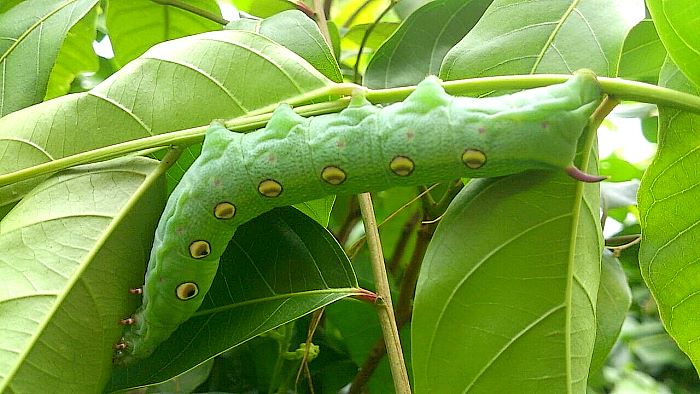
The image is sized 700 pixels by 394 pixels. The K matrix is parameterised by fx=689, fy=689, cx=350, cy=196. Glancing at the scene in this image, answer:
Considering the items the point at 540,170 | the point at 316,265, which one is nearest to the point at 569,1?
the point at 540,170

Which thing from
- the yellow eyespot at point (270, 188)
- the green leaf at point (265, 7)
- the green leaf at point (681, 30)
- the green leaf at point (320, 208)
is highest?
the green leaf at point (265, 7)

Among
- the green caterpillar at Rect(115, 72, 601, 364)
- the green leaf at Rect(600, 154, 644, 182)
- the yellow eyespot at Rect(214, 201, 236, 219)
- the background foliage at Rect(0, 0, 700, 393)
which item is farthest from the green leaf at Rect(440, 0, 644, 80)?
the green leaf at Rect(600, 154, 644, 182)

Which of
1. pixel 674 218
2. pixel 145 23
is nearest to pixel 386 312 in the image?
pixel 674 218

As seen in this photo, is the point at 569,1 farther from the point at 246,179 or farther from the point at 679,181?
the point at 246,179

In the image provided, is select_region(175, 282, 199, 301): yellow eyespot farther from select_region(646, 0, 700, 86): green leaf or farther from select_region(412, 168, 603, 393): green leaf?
select_region(646, 0, 700, 86): green leaf

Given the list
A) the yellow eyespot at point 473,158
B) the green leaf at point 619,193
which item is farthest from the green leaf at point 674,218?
the green leaf at point 619,193

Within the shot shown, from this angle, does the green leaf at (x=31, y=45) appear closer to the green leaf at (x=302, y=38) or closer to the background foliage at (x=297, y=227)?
the background foliage at (x=297, y=227)

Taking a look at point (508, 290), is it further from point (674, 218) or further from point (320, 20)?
point (320, 20)
